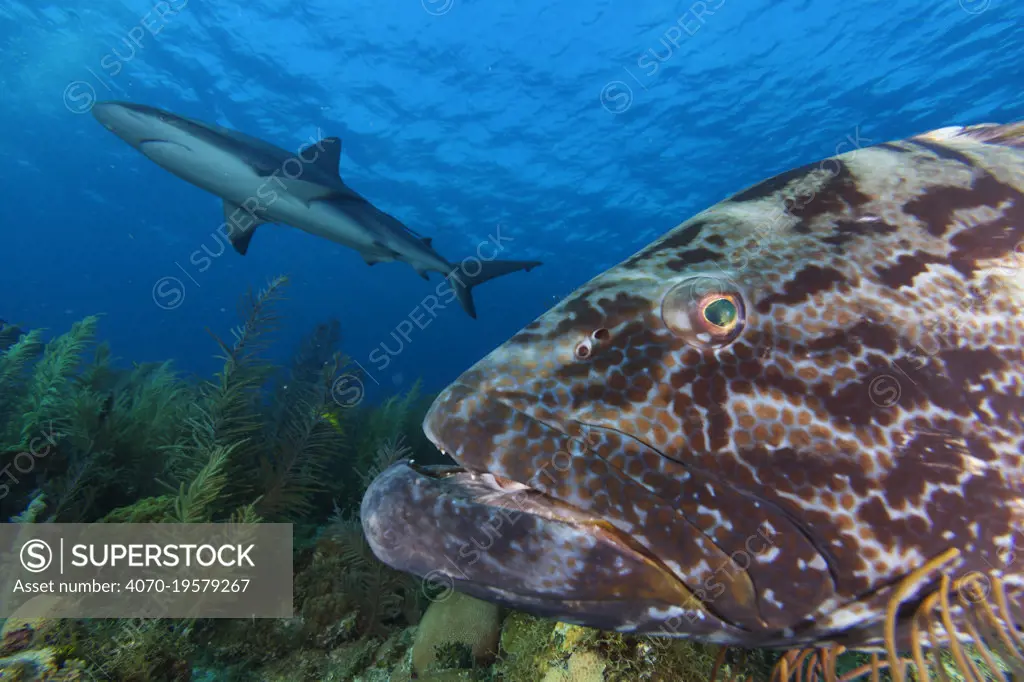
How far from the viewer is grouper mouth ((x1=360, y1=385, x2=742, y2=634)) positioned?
4.08 ft

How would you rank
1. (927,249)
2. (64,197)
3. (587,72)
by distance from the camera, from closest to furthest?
(927,249)
(587,72)
(64,197)

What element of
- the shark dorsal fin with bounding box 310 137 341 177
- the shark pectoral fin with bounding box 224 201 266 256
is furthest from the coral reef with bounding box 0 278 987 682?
the shark dorsal fin with bounding box 310 137 341 177

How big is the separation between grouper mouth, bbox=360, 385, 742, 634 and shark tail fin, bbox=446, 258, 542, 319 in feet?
25.2

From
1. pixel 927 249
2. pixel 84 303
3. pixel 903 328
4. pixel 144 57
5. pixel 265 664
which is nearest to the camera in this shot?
pixel 903 328

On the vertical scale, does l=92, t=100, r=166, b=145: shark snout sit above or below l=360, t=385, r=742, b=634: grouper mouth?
above

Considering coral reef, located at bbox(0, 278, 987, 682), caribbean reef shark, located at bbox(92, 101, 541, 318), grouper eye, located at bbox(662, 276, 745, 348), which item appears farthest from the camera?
caribbean reef shark, located at bbox(92, 101, 541, 318)

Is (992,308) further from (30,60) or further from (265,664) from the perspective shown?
(30,60)

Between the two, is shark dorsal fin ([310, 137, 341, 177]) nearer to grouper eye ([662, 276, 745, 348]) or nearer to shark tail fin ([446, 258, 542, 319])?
shark tail fin ([446, 258, 542, 319])

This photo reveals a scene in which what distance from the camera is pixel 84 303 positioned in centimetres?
8556

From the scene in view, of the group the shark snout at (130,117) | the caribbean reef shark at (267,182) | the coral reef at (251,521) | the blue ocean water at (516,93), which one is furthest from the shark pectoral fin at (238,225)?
the coral reef at (251,521)

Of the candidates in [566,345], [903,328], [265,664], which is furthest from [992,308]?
[265,664]

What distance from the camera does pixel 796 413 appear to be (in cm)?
139

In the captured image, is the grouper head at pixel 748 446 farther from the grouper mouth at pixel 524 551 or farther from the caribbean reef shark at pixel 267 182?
the caribbean reef shark at pixel 267 182

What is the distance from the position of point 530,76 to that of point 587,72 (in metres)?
3.04
